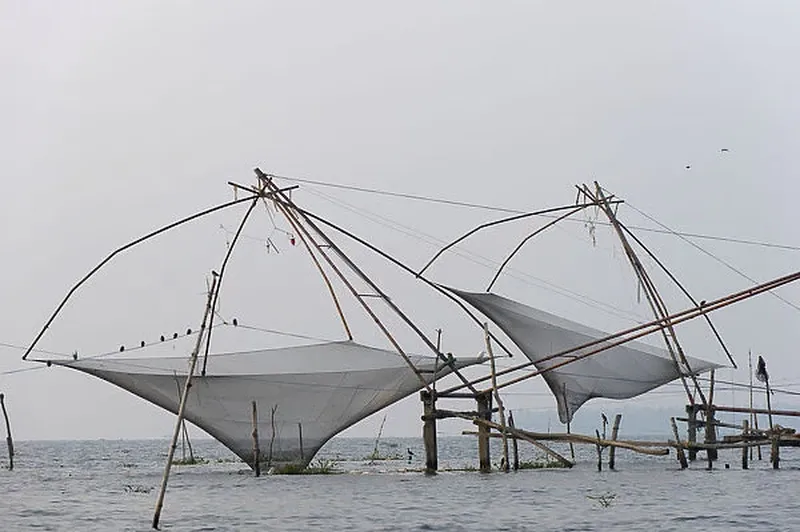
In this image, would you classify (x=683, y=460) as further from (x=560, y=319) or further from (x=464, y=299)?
(x=464, y=299)

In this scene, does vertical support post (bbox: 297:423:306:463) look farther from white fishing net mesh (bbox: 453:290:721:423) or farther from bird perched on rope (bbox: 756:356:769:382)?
bird perched on rope (bbox: 756:356:769:382)

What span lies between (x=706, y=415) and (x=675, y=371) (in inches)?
83.2

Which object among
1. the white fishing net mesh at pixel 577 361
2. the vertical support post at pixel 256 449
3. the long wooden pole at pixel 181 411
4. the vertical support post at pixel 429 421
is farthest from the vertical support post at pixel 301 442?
the long wooden pole at pixel 181 411

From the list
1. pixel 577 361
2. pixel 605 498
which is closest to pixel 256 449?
pixel 577 361

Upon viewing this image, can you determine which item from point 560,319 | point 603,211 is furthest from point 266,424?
point 603,211

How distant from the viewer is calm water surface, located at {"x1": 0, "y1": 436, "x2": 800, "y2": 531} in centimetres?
1570

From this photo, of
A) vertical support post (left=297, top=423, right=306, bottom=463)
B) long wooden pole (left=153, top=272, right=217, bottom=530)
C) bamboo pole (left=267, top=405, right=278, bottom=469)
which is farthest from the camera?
vertical support post (left=297, top=423, right=306, bottom=463)

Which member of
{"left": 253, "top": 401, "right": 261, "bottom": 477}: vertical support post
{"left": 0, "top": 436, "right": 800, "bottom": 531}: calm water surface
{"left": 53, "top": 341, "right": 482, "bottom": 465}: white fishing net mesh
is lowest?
{"left": 0, "top": 436, "right": 800, "bottom": 531}: calm water surface

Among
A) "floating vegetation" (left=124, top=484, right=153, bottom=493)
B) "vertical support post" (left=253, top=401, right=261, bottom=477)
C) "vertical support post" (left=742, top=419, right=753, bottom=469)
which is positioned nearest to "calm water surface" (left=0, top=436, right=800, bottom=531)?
"floating vegetation" (left=124, top=484, right=153, bottom=493)

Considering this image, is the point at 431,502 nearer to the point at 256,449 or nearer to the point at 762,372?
the point at 256,449

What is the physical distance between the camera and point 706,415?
26547mm

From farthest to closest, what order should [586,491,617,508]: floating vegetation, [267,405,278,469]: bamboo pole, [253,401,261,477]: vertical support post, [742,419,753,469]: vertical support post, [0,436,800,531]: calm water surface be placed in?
[742,419,753,469]: vertical support post
[267,405,278,469]: bamboo pole
[253,401,261,477]: vertical support post
[586,491,617,508]: floating vegetation
[0,436,800,531]: calm water surface

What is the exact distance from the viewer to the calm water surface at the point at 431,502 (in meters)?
15.7

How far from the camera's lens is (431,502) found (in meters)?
18.5
